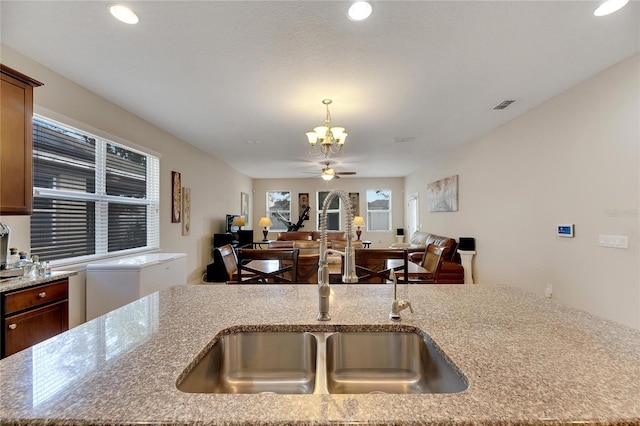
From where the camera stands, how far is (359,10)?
5.75ft

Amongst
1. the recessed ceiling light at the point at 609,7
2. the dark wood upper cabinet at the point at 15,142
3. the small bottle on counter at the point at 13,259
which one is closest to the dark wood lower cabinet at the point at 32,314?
the small bottle on counter at the point at 13,259

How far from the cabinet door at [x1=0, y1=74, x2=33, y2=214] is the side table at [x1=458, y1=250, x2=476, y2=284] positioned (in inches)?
212

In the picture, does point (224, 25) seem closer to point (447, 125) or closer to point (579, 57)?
point (579, 57)

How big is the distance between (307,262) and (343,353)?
162 centimetres

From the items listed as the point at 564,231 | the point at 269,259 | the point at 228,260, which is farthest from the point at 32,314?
the point at 564,231

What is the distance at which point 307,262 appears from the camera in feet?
8.60

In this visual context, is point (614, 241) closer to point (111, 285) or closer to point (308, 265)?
point (308, 265)

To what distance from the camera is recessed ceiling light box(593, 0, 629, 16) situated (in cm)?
172

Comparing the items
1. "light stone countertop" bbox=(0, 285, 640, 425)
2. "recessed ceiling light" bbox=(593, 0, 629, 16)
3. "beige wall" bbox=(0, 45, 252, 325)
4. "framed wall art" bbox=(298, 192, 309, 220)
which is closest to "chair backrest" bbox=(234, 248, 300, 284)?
"light stone countertop" bbox=(0, 285, 640, 425)

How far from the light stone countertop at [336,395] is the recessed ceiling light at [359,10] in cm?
173

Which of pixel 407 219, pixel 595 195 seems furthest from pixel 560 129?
pixel 407 219

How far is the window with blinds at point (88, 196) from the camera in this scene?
2443 millimetres

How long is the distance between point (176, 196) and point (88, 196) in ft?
4.76

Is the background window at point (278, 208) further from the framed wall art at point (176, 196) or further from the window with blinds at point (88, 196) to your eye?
the window with blinds at point (88, 196)
